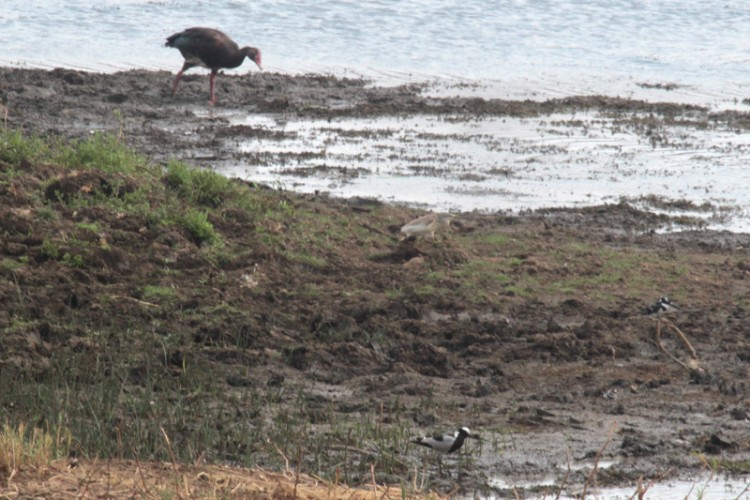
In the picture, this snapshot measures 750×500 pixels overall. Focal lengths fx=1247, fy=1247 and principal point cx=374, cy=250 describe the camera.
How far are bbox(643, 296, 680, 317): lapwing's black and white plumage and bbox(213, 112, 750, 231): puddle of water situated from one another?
3441mm

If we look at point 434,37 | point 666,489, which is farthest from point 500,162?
point 434,37

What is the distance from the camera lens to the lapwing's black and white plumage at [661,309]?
9.33m

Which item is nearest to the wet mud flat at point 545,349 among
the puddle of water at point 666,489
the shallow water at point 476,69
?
the puddle of water at point 666,489

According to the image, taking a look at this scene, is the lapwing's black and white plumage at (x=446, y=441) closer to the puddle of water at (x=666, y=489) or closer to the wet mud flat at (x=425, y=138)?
the puddle of water at (x=666, y=489)

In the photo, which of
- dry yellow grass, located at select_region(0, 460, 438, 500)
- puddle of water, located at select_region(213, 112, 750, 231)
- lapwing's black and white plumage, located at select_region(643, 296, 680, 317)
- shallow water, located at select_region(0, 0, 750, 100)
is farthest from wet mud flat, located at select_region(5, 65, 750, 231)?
dry yellow grass, located at select_region(0, 460, 438, 500)

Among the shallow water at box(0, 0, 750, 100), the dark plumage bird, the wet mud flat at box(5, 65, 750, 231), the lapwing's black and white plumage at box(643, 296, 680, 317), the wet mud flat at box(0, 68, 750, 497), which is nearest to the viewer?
the wet mud flat at box(0, 68, 750, 497)

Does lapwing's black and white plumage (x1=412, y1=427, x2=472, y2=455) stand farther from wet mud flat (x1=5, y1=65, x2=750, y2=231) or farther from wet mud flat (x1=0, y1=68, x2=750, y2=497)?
wet mud flat (x1=5, y1=65, x2=750, y2=231)

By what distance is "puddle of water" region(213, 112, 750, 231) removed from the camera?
1351 cm

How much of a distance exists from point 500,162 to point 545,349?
6984 mm

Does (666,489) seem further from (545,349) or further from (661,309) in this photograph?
(661,309)

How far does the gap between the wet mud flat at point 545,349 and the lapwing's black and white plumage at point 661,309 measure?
0.11 m

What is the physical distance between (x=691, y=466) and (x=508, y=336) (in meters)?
2.20

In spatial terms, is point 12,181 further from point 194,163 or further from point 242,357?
point 194,163

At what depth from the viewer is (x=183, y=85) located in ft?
62.5
